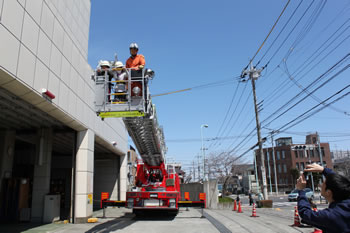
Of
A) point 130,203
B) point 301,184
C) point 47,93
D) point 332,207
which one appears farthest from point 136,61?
point 332,207

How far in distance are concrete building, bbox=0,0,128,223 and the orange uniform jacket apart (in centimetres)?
288

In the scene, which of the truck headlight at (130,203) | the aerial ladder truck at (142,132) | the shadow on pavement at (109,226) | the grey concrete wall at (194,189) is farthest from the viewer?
the grey concrete wall at (194,189)

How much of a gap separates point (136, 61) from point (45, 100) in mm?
3390

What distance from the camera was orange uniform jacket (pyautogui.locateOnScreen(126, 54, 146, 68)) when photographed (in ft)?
26.6

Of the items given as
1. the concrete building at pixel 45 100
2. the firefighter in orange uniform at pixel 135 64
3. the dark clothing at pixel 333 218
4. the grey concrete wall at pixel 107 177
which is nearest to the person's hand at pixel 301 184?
the dark clothing at pixel 333 218

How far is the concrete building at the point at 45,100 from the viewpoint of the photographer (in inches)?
289

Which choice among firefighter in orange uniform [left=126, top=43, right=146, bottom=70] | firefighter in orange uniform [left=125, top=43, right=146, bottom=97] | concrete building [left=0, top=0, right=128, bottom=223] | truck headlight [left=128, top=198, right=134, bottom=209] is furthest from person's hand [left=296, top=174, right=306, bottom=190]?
truck headlight [left=128, top=198, right=134, bottom=209]

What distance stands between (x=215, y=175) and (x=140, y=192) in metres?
39.1

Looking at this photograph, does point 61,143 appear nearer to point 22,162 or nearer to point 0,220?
point 22,162

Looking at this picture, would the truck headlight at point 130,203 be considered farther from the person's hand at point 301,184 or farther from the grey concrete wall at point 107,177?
the grey concrete wall at point 107,177

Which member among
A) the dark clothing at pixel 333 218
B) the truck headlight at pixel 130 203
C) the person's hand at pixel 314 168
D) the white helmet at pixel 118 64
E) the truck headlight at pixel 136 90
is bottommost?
the truck headlight at pixel 130 203

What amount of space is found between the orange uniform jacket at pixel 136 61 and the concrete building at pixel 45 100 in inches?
113

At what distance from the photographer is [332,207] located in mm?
2559

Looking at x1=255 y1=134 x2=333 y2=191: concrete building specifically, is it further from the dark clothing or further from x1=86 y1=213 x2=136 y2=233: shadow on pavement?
the dark clothing
